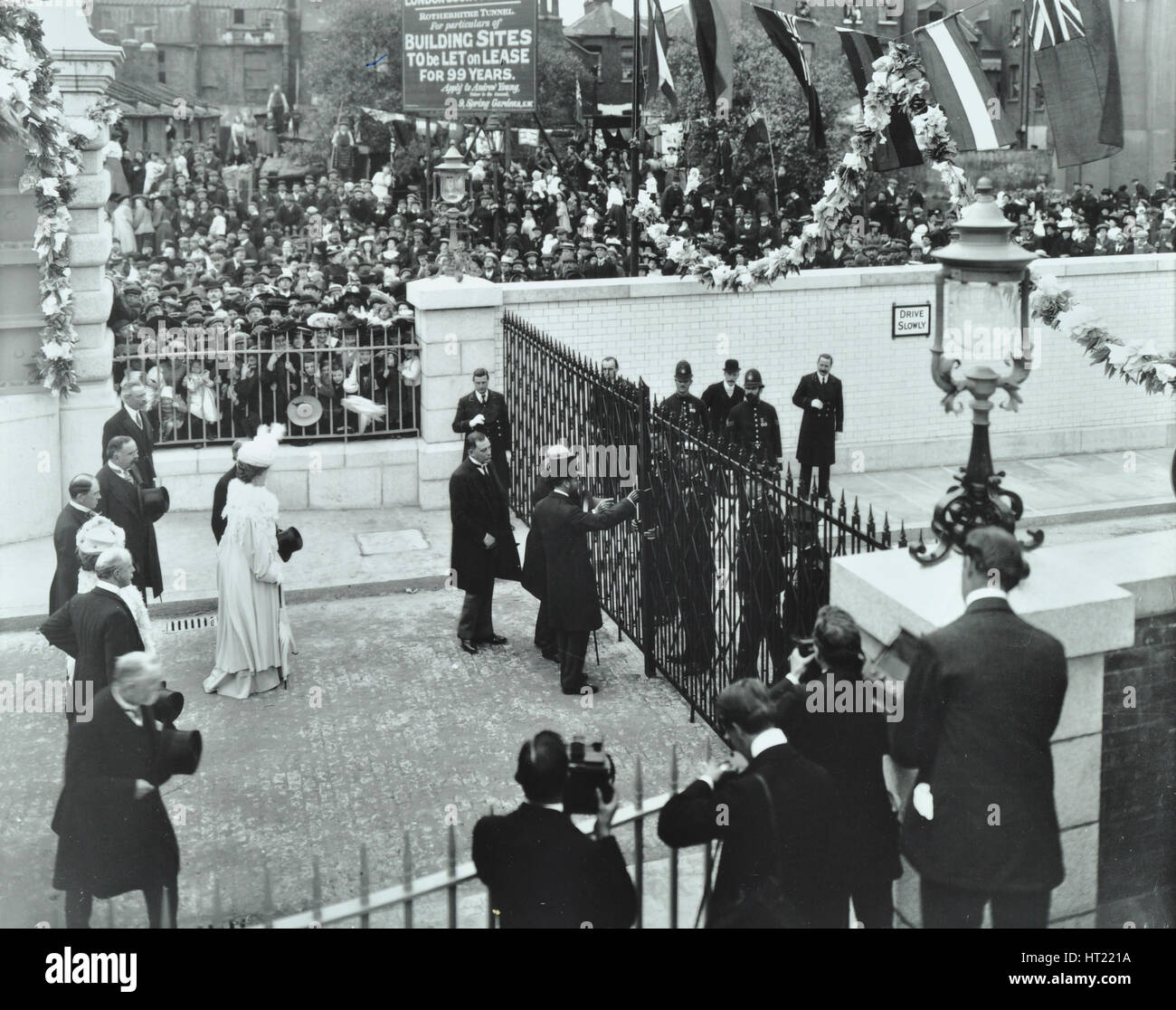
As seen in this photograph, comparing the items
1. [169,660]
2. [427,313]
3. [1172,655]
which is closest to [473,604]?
[169,660]

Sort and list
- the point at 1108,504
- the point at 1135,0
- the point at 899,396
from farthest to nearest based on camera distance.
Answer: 1. the point at 1135,0
2. the point at 899,396
3. the point at 1108,504

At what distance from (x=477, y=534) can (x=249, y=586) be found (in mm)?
1717

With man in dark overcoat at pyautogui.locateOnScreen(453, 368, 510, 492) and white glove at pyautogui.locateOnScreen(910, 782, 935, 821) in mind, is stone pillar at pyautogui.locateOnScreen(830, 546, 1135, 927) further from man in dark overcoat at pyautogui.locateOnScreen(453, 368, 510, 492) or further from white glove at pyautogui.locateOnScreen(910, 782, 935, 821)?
man in dark overcoat at pyautogui.locateOnScreen(453, 368, 510, 492)

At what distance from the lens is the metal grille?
8070 mm

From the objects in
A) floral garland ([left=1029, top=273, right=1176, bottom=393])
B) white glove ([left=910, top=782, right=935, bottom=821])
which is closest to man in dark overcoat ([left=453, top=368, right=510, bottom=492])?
floral garland ([left=1029, top=273, right=1176, bottom=393])

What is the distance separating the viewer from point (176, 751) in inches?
236

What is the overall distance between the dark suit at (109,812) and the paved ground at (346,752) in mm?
991

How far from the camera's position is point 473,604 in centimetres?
1077

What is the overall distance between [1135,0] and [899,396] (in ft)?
74.5

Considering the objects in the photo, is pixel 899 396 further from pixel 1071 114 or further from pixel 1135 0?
pixel 1135 0

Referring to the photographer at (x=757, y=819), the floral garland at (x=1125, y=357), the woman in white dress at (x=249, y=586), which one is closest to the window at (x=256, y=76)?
the woman in white dress at (x=249, y=586)

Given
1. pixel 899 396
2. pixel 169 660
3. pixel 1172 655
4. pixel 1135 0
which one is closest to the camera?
pixel 1172 655

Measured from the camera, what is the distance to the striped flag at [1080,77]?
31.7 ft

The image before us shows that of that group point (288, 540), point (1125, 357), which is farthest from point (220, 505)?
point (1125, 357)
